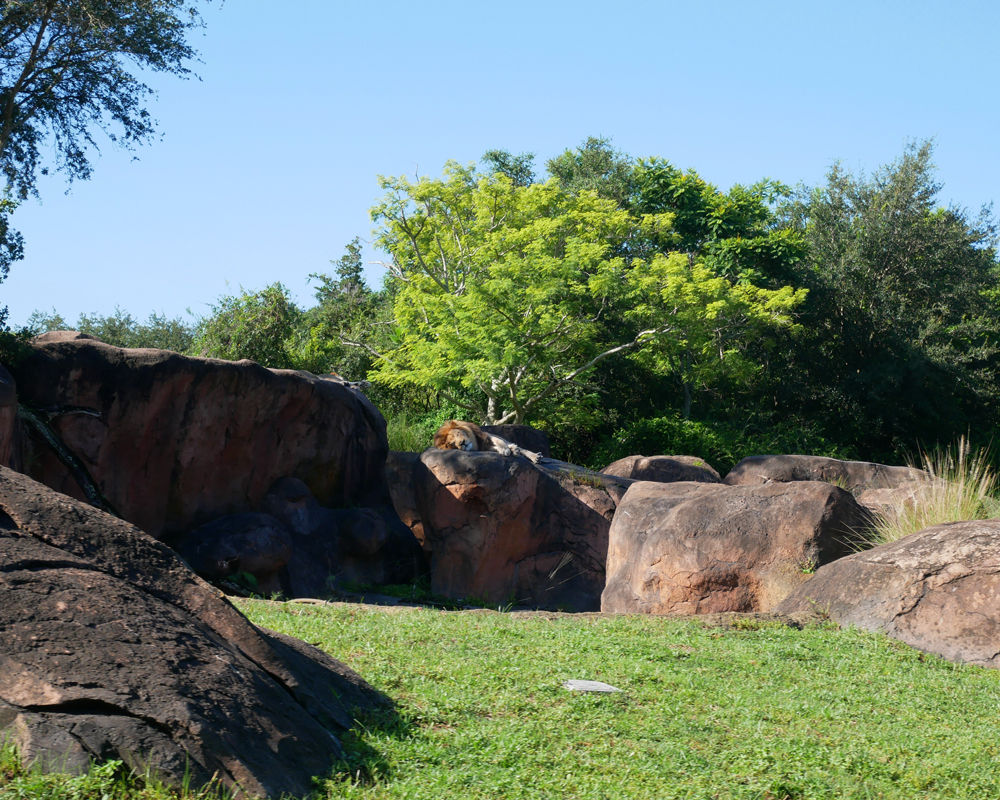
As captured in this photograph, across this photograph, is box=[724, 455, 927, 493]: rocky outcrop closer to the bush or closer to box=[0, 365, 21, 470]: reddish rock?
the bush

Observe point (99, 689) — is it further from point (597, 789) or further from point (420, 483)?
point (420, 483)

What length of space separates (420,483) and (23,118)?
11293mm

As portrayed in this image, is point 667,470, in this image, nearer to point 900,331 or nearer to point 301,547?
point 301,547

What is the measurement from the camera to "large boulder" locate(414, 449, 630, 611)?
1423 centimetres

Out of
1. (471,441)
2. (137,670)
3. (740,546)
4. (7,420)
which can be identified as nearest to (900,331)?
(471,441)

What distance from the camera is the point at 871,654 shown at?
7254 mm

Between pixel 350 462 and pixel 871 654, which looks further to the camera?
pixel 350 462

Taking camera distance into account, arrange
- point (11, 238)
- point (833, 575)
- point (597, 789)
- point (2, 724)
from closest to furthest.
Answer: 1. point (2, 724)
2. point (597, 789)
3. point (833, 575)
4. point (11, 238)

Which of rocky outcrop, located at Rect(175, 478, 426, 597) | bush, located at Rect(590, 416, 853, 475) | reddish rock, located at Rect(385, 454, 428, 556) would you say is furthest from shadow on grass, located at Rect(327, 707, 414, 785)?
bush, located at Rect(590, 416, 853, 475)

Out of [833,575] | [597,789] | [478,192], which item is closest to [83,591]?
[597,789]

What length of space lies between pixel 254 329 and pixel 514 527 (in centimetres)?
1196

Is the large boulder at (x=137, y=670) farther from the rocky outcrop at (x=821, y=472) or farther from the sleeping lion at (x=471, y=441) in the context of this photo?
the rocky outcrop at (x=821, y=472)

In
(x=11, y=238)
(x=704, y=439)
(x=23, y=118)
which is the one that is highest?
(x=23, y=118)

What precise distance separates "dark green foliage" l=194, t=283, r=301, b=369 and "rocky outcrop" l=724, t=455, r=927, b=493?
1310 centimetres
